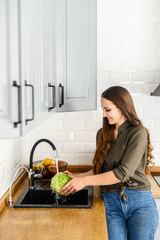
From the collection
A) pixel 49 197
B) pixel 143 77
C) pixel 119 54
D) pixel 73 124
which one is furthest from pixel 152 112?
pixel 49 197

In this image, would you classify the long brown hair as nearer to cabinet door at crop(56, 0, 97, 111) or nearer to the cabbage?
cabinet door at crop(56, 0, 97, 111)

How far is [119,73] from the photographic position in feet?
9.38

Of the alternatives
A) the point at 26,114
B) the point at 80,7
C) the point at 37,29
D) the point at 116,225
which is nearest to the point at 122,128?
the point at 116,225

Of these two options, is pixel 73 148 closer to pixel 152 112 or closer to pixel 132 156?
pixel 152 112

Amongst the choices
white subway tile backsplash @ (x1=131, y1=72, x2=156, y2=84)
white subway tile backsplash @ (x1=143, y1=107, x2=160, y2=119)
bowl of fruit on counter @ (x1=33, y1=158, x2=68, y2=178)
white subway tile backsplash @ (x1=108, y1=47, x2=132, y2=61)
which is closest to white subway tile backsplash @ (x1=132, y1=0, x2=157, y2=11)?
white subway tile backsplash @ (x1=108, y1=47, x2=132, y2=61)

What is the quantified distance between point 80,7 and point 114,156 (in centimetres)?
105

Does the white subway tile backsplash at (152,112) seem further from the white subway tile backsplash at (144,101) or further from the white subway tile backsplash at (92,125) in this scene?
the white subway tile backsplash at (92,125)

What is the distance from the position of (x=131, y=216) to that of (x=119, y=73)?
125 cm

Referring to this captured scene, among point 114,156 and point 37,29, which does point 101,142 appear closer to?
point 114,156

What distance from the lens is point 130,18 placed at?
2.81 m

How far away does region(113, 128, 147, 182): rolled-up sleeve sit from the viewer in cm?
209

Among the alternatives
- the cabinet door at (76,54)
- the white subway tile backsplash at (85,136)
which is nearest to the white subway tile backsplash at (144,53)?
the cabinet door at (76,54)

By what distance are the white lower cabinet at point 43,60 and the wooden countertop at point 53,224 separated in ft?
1.96

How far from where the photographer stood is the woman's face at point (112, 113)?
7.25 feet
